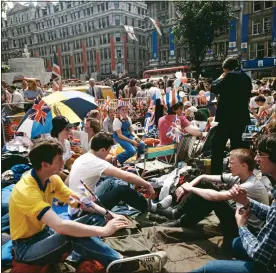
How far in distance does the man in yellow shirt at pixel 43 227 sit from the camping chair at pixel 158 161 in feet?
7.98

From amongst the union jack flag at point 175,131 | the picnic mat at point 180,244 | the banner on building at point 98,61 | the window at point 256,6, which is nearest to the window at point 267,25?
the window at point 256,6

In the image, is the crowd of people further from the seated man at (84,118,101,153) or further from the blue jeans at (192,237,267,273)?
the seated man at (84,118,101,153)

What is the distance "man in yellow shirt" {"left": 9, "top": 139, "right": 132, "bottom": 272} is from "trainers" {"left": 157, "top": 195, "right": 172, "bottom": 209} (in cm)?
129

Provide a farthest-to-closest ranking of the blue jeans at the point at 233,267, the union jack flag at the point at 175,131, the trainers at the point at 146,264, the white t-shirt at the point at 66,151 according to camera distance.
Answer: the union jack flag at the point at 175,131 → the white t-shirt at the point at 66,151 → the trainers at the point at 146,264 → the blue jeans at the point at 233,267

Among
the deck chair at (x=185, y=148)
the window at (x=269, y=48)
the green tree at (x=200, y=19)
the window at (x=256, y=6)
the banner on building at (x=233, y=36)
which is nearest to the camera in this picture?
the deck chair at (x=185, y=148)

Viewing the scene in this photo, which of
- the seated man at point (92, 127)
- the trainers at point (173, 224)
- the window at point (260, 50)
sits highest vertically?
the window at point (260, 50)

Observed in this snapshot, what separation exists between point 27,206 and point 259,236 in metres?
1.72

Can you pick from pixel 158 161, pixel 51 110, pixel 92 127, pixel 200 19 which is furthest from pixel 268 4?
pixel 51 110

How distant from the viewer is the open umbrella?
5.03 metres

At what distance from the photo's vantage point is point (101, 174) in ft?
10.5

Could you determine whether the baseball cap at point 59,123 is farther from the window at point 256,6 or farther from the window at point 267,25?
the window at point 256,6

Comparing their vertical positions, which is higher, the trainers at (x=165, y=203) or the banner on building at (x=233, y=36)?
the banner on building at (x=233, y=36)

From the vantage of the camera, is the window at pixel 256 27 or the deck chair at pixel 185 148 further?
the window at pixel 256 27

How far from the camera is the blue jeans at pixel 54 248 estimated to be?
7.39ft
